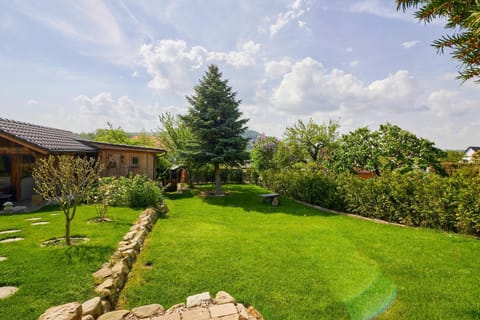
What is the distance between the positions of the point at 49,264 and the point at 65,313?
6.54 ft

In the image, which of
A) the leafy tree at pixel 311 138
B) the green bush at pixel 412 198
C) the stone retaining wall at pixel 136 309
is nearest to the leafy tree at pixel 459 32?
the stone retaining wall at pixel 136 309

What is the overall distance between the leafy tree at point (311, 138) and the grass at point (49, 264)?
18.2 metres

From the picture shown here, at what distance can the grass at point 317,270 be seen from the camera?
130 inches

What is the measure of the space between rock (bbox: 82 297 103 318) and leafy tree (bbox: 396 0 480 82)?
14.6ft

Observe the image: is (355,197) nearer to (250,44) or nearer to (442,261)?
(442,261)

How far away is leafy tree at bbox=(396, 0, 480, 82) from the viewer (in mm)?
1464

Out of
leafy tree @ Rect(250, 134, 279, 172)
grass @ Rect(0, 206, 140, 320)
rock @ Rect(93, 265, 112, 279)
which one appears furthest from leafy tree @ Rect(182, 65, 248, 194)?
rock @ Rect(93, 265, 112, 279)

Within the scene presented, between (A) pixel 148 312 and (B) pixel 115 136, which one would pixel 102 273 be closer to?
(A) pixel 148 312

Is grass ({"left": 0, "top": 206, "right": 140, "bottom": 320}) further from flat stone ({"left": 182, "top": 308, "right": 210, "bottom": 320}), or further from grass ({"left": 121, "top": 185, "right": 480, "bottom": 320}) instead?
flat stone ({"left": 182, "top": 308, "right": 210, "bottom": 320})

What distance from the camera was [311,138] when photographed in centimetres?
2219

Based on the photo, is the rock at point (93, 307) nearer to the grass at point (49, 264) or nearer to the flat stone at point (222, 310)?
the grass at point (49, 264)

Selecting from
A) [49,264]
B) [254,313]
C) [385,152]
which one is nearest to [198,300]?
[254,313]

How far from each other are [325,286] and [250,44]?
421 inches

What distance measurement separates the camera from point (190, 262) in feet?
15.3
